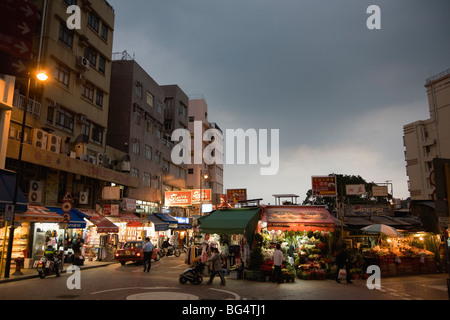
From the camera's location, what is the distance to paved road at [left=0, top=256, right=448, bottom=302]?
11820 mm

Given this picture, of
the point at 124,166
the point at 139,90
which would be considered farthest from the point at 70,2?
the point at 124,166

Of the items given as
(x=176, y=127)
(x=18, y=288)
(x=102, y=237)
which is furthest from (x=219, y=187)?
(x=18, y=288)

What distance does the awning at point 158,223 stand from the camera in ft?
105

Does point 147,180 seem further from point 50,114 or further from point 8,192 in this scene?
point 8,192

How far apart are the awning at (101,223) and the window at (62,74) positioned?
9229 mm

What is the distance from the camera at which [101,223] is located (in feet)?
78.9

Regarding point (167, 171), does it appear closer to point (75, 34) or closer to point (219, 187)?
point (75, 34)

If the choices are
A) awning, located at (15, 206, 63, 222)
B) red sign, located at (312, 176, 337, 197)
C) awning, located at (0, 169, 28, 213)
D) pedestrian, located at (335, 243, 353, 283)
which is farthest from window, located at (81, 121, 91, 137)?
red sign, located at (312, 176, 337, 197)

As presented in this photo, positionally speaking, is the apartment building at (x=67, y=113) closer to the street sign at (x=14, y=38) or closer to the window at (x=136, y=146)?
the window at (x=136, y=146)

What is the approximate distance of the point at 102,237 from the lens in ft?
86.2

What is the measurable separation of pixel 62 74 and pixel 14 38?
8626 mm

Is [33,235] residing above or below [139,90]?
below

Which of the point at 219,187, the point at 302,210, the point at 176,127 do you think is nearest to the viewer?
the point at 302,210
